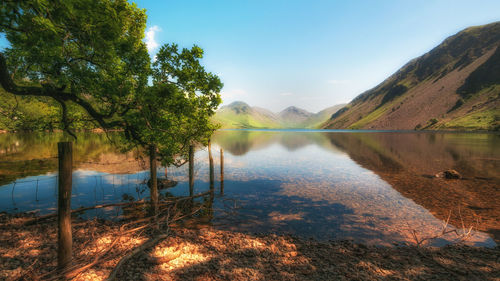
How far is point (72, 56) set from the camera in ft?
36.0

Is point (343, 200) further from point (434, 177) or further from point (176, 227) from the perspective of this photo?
point (434, 177)

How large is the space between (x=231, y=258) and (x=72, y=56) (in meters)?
13.6

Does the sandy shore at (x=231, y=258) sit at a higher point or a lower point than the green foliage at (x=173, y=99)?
lower

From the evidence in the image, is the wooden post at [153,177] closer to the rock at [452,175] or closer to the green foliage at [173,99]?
the green foliage at [173,99]

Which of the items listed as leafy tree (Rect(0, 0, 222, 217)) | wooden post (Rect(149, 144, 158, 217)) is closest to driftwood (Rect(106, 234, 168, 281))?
wooden post (Rect(149, 144, 158, 217))

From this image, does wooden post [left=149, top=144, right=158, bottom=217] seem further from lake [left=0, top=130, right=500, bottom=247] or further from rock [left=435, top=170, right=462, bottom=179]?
rock [left=435, top=170, right=462, bottom=179]

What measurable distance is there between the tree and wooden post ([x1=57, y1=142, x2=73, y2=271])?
5146 millimetres

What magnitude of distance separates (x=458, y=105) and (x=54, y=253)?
267589 millimetres

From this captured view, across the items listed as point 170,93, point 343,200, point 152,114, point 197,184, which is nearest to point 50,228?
point 152,114

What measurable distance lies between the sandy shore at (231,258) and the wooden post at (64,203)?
1.95 feet

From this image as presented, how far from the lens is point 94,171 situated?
96.5 feet

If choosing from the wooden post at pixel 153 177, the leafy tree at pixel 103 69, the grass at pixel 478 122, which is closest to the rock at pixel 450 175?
the leafy tree at pixel 103 69

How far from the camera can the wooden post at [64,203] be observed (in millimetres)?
6480

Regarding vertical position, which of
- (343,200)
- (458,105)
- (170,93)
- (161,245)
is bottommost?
(343,200)
